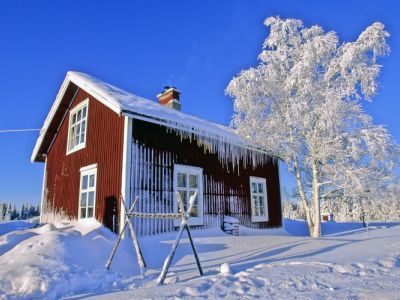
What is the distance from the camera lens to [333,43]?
1284 cm

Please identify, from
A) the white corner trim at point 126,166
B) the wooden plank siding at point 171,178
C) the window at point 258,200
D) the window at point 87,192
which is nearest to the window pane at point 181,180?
the wooden plank siding at point 171,178

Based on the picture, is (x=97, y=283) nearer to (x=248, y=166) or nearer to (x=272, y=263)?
(x=272, y=263)

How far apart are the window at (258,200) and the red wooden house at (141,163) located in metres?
0.04

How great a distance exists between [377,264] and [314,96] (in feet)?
26.4

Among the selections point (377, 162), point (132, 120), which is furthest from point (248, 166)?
point (132, 120)

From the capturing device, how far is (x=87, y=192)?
11.0m

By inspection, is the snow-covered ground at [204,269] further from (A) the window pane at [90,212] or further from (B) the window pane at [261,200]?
(B) the window pane at [261,200]

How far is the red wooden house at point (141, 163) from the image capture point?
9617mm

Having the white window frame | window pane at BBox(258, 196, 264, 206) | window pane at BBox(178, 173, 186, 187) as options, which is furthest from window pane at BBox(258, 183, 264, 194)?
the white window frame

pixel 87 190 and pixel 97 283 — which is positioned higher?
pixel 87 190

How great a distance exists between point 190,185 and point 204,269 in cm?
460

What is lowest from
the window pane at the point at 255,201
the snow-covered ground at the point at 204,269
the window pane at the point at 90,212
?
the snow-covered ground at the point at 204,269

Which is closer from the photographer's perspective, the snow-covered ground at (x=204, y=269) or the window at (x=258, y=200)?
the snow-covered ground at (x=204, y=269)

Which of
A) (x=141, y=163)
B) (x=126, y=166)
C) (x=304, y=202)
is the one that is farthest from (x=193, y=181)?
(x=304, y=202)
